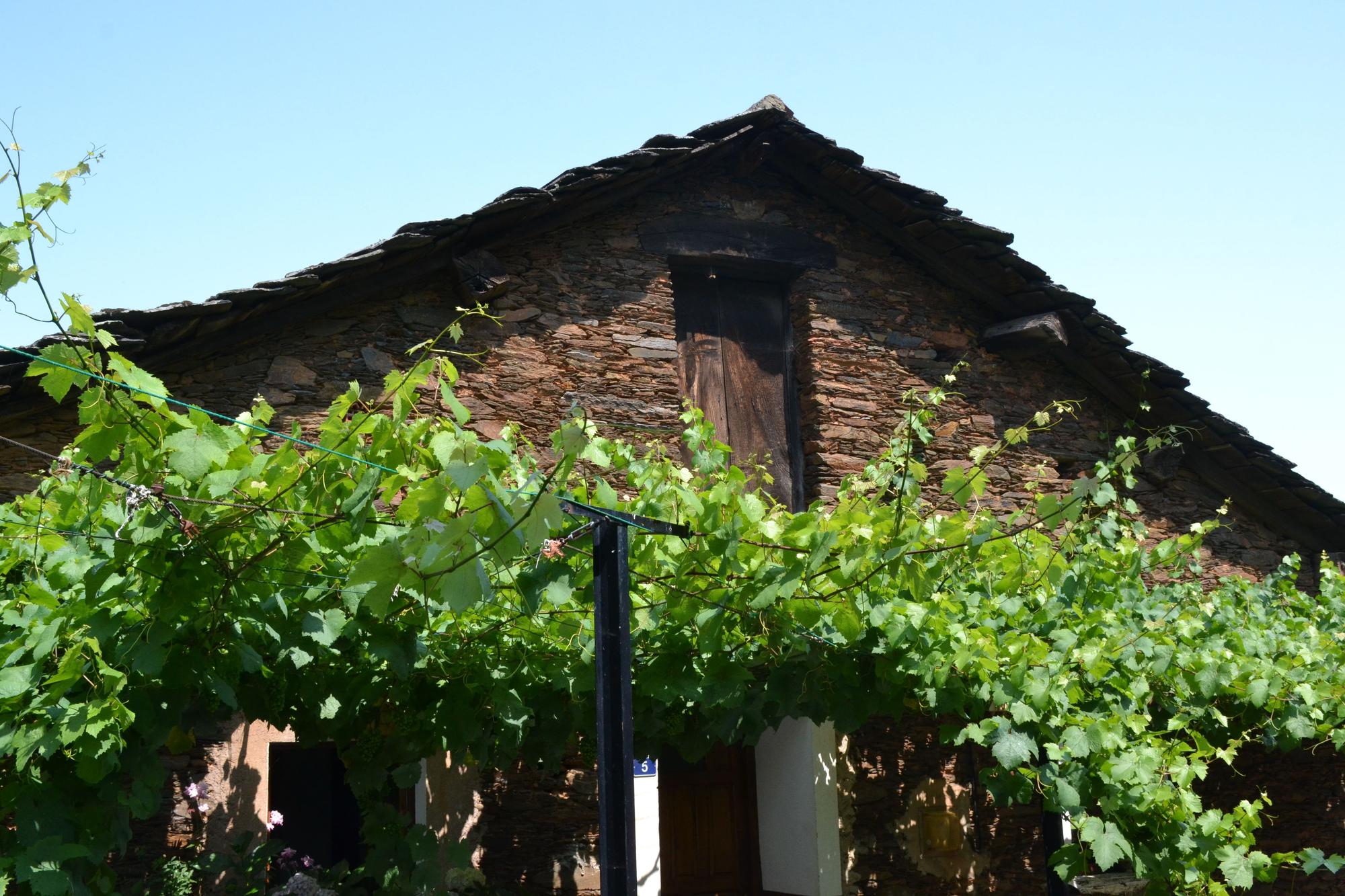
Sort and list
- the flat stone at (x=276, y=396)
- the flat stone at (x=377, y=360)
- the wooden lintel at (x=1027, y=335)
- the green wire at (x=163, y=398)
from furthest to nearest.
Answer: the wooden lintel at (x=1027, y=335), the flat stone at (x=377, y=360), the flat stone at (x=276, y=396), the green wire at (x=163, y=398)

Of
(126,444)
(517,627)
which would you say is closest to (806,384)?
(517,627)

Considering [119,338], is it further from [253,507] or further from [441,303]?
[253,507]

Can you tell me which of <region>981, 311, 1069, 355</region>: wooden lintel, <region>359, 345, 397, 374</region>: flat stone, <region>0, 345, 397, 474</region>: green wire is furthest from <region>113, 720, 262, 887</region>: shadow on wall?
<region>981, 311, 1069, 355</region>: wooden lintel

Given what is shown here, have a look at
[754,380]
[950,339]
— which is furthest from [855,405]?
[950,339]

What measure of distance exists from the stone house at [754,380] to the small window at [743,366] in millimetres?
17

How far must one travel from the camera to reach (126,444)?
9.59 ft

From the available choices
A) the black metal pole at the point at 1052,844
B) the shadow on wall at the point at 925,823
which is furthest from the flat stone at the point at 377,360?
the black metal pole at the point at 1052,844

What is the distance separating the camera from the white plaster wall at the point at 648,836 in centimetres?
616

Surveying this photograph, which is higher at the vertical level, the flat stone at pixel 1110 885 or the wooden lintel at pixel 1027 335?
the wooden lintel at pixel 1027 335

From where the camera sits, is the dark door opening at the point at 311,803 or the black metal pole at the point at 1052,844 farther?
the dark door opening at the point at 311,803

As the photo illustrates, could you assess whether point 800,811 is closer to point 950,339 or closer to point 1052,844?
point 1052,844

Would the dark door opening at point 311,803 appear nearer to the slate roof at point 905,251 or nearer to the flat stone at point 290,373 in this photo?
the flat stone at point 290,373

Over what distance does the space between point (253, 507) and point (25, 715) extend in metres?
0.90

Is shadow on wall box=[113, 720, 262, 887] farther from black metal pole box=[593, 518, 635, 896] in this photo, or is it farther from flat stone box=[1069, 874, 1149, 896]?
flat stone box=[1069, 874, 1149, 896]
